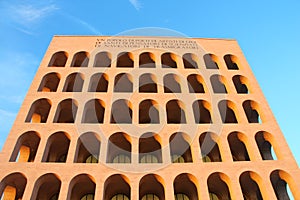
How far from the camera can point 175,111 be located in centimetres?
2061

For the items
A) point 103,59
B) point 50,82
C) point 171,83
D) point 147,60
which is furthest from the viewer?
point 147,60

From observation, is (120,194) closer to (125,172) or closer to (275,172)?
(125,172)

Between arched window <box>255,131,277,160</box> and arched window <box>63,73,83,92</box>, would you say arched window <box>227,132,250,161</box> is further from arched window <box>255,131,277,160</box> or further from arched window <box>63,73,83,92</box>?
arched window <box>63,73,83,92</box>

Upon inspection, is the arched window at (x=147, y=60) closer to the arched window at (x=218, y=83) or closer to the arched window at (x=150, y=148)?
the arched window at (x=218, y=83)

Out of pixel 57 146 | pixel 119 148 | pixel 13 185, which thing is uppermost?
pixel 57 146

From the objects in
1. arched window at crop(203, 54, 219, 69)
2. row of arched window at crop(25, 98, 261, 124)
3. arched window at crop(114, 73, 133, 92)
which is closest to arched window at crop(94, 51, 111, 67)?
arched window at crop(114, 73, 133, 92)

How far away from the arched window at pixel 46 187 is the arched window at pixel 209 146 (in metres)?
8.59

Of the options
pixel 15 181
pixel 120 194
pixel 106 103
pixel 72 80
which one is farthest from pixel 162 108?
pixel 15 181

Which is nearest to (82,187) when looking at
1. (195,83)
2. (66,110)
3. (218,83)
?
(66,110)

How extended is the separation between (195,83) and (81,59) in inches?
357

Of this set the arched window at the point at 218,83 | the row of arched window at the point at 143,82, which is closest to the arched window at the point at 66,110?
the row of arched window at the point at 143,82

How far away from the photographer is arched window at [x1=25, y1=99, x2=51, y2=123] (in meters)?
17.7

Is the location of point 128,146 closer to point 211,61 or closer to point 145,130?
point 145,130

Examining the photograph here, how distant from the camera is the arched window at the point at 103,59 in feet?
72.8
